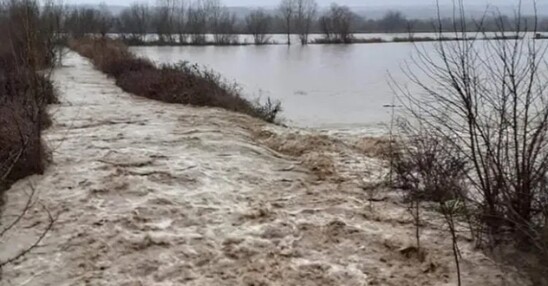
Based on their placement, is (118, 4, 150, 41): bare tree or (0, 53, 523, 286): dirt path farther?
(118, 4, 150, 41): bare tree

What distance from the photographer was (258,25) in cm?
6259

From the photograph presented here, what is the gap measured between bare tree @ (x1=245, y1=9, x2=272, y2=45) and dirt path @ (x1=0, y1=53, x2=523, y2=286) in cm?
5206

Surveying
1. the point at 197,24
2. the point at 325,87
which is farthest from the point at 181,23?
the point at 325,87

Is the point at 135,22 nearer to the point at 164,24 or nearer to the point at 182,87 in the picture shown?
the point at 164,24

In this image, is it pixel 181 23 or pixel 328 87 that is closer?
pixel 328 87

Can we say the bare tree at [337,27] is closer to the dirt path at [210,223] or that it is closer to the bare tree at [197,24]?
the bare tree at [197,24]

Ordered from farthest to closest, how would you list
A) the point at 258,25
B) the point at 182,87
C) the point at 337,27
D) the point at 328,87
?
the point at 258,25 < the point at 337,27 < the point at 328,87 < the point at 182,87

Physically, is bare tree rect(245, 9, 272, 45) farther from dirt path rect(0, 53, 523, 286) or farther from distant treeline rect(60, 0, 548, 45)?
dirt path rect(0, 53, 523, 286)

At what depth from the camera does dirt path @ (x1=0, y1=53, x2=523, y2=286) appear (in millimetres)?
4605

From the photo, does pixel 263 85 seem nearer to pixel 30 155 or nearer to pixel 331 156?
pixel 331 156

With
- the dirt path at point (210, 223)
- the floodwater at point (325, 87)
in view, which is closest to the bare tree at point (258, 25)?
the floodwater at point (325, 87)

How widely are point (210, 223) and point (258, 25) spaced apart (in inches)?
2299

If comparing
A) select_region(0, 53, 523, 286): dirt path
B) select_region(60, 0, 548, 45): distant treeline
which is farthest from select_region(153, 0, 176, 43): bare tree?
select_region(0, 53, 523, 286): dirt path

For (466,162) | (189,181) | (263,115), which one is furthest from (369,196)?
(263,115)
